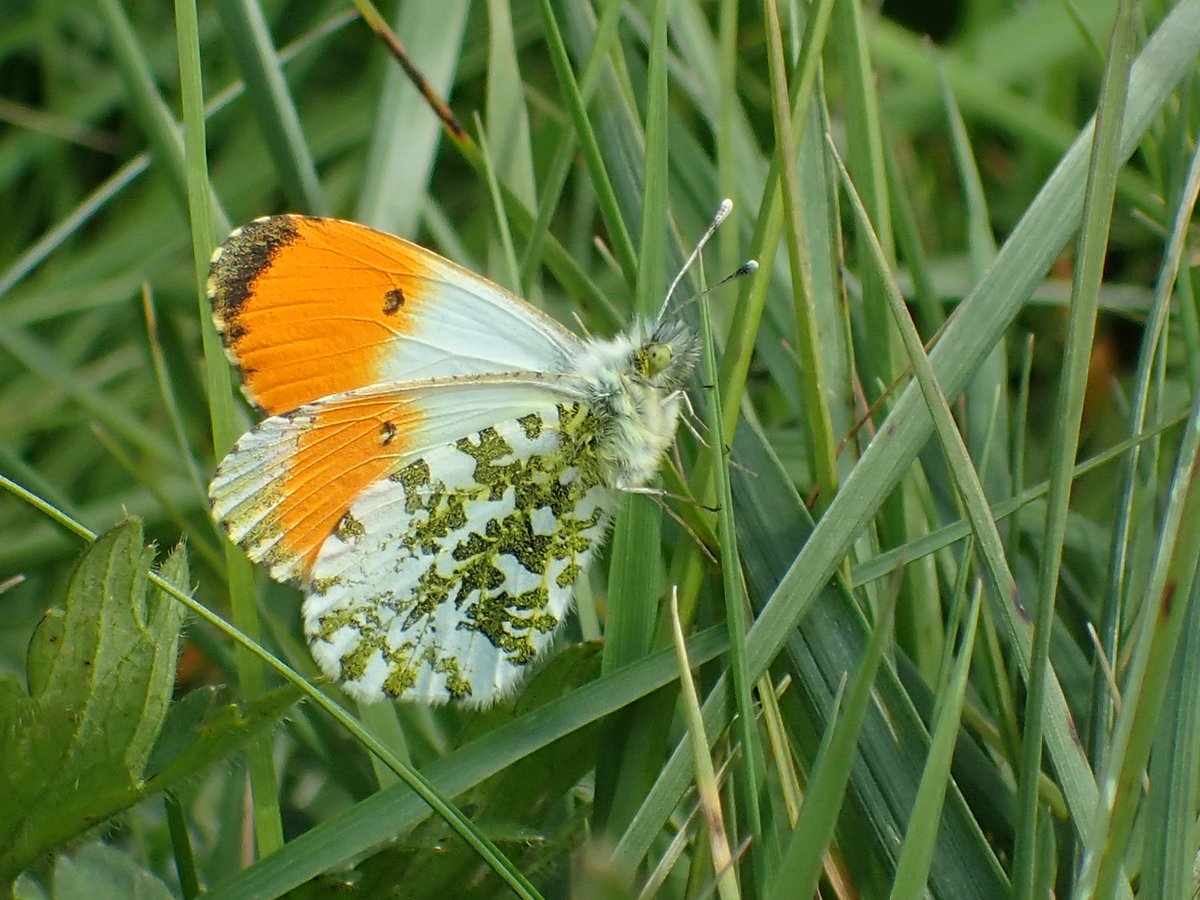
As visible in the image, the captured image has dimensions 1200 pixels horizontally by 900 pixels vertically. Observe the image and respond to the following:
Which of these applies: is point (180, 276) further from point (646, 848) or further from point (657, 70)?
point (646, 848)

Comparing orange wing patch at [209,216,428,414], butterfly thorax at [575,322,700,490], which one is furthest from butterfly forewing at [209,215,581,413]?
butterfly thorax at [575,322,700,490]

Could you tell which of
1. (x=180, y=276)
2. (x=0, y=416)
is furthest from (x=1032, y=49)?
(x=0, y=416)

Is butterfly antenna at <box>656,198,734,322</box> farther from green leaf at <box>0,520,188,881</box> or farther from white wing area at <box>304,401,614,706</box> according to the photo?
green leaf at <box>0,520,188,881</box>

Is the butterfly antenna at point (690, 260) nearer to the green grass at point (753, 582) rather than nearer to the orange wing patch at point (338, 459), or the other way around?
the green grass at point (753, 582)

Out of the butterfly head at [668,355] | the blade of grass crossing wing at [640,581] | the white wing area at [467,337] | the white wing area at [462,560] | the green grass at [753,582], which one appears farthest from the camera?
the white wing area at [467,337]

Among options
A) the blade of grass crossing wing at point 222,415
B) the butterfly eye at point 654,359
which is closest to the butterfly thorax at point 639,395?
the butterfly eye at point 654,359

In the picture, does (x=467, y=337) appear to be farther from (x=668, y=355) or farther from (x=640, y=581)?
(x=640, y=581)

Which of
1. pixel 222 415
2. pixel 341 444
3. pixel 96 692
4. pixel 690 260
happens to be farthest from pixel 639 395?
pixel 96 692
